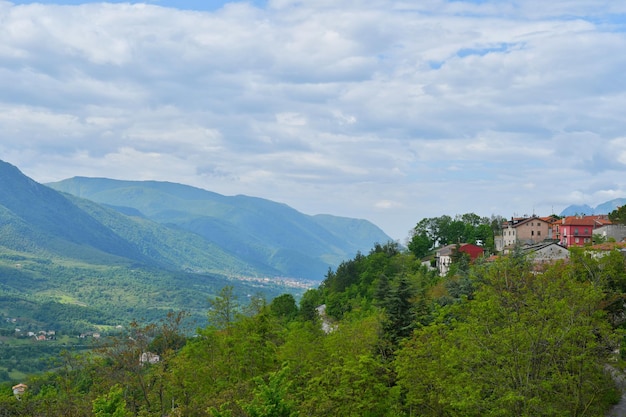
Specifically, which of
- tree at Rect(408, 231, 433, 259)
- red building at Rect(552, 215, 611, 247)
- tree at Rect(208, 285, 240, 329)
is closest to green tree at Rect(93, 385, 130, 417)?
tree at Rect(208, 285, 240, 329)

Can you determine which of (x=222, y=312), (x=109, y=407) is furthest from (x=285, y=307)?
(x=109, y=407)

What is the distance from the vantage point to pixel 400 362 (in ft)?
96.6

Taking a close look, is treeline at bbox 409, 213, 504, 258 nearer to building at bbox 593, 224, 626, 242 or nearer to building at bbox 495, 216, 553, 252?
building at bbox 495, 216, 553, 252

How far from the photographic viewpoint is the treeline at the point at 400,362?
23.6 metres

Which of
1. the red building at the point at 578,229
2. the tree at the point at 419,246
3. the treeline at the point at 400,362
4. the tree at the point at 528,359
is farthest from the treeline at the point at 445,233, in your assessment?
the tree at the point at 528,359

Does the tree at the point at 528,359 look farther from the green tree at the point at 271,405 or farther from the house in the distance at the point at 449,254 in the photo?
the house in the distance at the point at 449,254

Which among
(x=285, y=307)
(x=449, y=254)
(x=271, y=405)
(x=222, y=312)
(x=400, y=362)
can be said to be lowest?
(x=285, y=307)

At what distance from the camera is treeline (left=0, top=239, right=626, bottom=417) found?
77.5 ft

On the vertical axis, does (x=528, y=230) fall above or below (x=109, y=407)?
above

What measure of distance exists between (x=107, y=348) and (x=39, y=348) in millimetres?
128829

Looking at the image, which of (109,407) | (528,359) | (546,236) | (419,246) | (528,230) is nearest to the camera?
(528,359)

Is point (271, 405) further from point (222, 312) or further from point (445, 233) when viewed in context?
point (445, 233)

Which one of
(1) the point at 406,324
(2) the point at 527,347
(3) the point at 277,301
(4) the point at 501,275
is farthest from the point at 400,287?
(3) the point at 277,301

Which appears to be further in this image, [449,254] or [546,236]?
[546,236]
